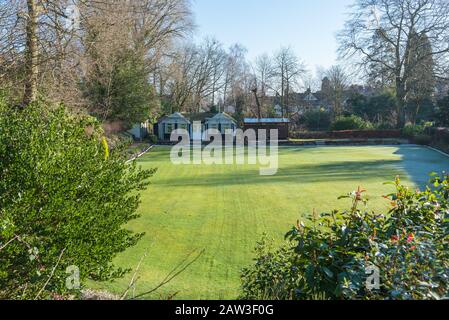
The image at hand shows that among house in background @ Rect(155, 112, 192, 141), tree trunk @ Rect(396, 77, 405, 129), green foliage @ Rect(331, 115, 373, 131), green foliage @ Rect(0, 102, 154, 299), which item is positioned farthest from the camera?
green foliage @ Rect(331, 115, 373, 131)

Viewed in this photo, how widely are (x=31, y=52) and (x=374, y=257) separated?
11.3m

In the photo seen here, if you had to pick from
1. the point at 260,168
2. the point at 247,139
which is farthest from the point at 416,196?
the point at 247,139

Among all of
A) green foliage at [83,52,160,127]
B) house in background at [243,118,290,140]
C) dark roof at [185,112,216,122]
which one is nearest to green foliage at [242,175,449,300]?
green foliage at [83,52,160,127]

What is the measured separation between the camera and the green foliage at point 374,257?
240cm

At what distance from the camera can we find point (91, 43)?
14.2 m

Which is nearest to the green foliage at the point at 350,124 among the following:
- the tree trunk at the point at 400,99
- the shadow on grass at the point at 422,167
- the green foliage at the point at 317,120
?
the tree trunk at the point at 400,99

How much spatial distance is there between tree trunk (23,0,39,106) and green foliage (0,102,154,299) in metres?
6.95

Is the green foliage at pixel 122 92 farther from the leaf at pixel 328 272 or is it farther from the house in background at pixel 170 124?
the leaf at pixel 328 272

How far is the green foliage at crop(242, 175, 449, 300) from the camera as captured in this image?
94.4 inches

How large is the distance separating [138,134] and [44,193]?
1286 inches

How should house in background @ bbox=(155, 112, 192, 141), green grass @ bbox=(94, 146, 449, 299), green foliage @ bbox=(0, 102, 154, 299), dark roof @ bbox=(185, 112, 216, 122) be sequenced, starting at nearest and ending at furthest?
1. green foliage @ bbox=(0, 102, 154, 299)
2. green grass @ bbox=(94, 146, 449, 299)
3. house in background @ bbox=(155, 112, 192, 141)
4. dark roof @ bbox=(185, 112, 216, 122)

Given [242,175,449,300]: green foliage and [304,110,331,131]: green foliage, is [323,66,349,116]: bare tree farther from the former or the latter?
[242,175,449,300]: green foliage
